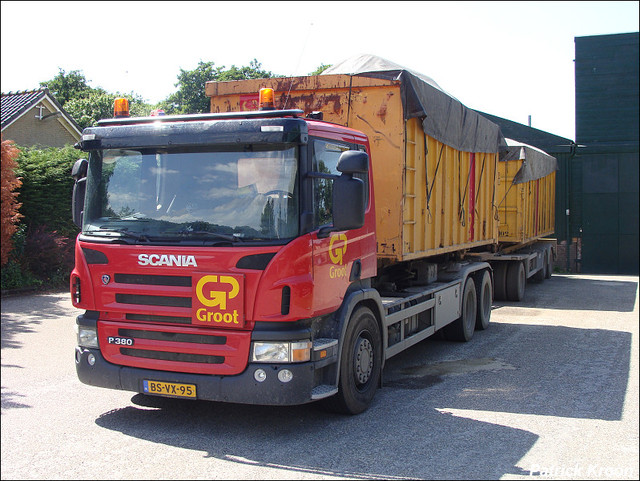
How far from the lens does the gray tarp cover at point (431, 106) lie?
721 centimetres

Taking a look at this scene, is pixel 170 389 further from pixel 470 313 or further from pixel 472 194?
pixel 472 194

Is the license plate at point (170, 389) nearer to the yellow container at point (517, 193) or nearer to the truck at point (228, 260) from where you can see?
the truck at point (228, 260)

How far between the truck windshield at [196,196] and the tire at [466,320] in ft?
17.7

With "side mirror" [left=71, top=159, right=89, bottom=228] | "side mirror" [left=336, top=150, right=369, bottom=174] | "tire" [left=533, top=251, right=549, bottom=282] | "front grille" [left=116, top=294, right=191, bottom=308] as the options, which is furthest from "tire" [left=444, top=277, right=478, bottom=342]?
"tire" [left=533, top=251, right=549, bottom=282]

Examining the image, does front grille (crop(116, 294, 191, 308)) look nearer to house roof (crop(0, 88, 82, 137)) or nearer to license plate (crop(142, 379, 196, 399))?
license plate (crop(142, 379, 196, 399))

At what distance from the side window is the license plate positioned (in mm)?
1686

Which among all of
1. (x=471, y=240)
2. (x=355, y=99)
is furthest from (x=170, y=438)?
(x=471, y=240)

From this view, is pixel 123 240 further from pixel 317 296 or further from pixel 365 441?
pixel 365 441

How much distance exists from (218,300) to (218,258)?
0.33 m

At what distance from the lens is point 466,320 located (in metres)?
9.97

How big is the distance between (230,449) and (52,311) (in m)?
7.54

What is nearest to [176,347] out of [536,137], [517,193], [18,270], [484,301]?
[484,301]

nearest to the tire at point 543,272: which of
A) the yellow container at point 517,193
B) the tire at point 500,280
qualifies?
the yellow container at point 517,193

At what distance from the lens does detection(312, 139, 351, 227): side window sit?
5.36 m
